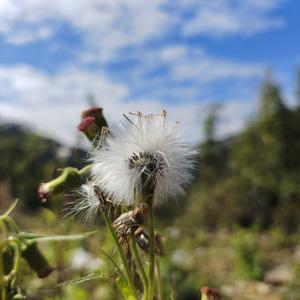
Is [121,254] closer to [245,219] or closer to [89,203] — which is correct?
[89,203]

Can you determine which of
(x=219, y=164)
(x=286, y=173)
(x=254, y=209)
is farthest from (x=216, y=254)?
(x=219, y=164)

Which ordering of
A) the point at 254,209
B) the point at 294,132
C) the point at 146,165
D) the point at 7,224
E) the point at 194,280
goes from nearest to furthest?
1. the point at 7,224
2. the point at 146,165
3. the point at 194,280
4. the point at 254,209
5. the point at 294,132

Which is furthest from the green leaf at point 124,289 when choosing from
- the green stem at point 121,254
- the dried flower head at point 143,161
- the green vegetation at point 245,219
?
the green vegetation at point 245,219

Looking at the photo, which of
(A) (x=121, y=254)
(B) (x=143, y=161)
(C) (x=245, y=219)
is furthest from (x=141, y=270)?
(C) (x=245, y=219)

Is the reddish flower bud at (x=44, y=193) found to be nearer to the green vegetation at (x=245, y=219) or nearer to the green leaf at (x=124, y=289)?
the green leaf at (x=124, y=289)

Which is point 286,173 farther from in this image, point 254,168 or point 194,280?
point 194,280
